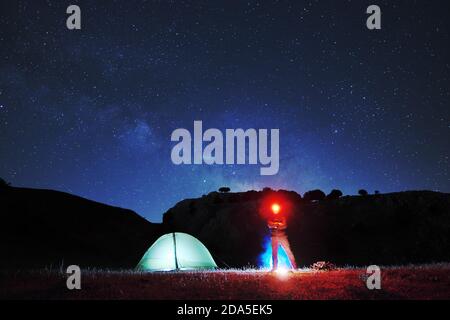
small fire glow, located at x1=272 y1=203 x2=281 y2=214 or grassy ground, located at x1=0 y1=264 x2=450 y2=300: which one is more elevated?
small fire glow, located at x1=272 y1=203 x2=281 y2=214

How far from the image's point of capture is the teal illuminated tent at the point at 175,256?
80.3 ft

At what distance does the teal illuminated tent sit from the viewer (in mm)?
24484

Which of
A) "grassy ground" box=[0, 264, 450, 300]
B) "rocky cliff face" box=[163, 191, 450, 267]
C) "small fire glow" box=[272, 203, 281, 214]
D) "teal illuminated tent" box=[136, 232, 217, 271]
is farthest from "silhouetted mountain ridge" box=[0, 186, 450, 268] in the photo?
"small fire glow" box=[272, 203, 281, 214]

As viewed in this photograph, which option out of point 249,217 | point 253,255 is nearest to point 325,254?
point 253,255

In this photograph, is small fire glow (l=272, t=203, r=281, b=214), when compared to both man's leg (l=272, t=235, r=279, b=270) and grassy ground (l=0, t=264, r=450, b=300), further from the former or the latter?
grassy ground (l=0, t=264, r=450, b=300)

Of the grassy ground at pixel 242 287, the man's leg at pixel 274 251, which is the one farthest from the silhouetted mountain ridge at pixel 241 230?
the grassy ground at pixel 242 287

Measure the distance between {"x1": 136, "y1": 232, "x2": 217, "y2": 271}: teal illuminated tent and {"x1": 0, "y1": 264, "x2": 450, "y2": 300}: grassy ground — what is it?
29.9 feet

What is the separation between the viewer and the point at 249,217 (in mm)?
67500

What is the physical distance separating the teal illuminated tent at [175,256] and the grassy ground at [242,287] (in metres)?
9.12
